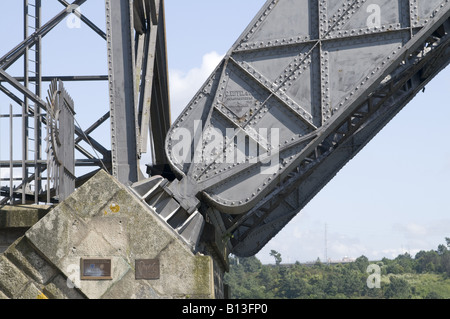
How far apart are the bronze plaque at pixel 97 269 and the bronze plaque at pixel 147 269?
419 mm

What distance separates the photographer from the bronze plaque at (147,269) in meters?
11.5

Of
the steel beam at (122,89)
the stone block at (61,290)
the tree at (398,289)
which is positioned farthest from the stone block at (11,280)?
the tree at (398,289)

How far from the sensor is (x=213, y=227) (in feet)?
51.0

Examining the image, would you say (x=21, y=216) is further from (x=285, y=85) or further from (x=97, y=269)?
(x=285, y=85)

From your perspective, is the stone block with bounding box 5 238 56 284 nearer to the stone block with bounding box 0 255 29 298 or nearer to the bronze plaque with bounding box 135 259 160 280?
the stone block with bounding box 0 255 29 298

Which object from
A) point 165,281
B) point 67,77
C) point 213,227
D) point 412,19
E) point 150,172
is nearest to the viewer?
point 165,281

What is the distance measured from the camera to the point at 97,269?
37.9 feet

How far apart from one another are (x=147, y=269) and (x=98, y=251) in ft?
2.51

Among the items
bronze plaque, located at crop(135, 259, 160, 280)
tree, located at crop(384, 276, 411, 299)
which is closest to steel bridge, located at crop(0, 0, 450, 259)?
bronze plaque, located at crop(135, 259, 160, 280)

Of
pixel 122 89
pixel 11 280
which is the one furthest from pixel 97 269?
pixel 122 89

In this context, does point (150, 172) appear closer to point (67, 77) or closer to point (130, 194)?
point (67, 77)

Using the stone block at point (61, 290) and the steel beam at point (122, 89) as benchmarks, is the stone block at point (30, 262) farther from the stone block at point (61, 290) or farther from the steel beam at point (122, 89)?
the steel beam at point (122, 89)
